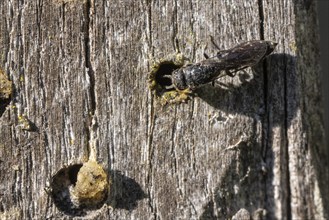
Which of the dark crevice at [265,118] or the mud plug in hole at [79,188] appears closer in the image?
the mud plug in hole at [79,188]

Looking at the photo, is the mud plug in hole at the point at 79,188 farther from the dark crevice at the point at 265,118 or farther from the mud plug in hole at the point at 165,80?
the dark crevice at the point at 265,118

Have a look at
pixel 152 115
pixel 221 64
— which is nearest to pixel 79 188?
pixel 152 115

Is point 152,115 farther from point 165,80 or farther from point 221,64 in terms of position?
point 221,64

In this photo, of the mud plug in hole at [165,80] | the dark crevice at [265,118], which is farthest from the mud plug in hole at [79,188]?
the dark crevice at [265,118]

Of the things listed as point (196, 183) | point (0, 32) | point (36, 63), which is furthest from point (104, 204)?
point (0, 32)

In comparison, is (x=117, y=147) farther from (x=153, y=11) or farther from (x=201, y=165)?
(x=153, y=11)
